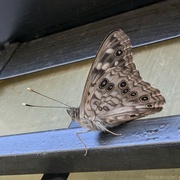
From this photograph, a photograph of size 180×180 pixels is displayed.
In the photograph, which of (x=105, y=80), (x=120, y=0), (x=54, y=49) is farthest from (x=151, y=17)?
(x=105, y=80)

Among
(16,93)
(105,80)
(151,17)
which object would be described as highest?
(105,80)

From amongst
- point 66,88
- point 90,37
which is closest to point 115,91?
point 66,88

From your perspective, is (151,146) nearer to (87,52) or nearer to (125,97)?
(125,97)

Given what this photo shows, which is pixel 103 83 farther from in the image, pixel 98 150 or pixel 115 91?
pixel 98 150

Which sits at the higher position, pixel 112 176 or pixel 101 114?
pixel 101 114

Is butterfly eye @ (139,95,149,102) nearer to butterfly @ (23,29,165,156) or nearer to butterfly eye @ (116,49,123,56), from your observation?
butterfly @ (23,29,165,156)

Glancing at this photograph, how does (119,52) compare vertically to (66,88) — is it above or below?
above
